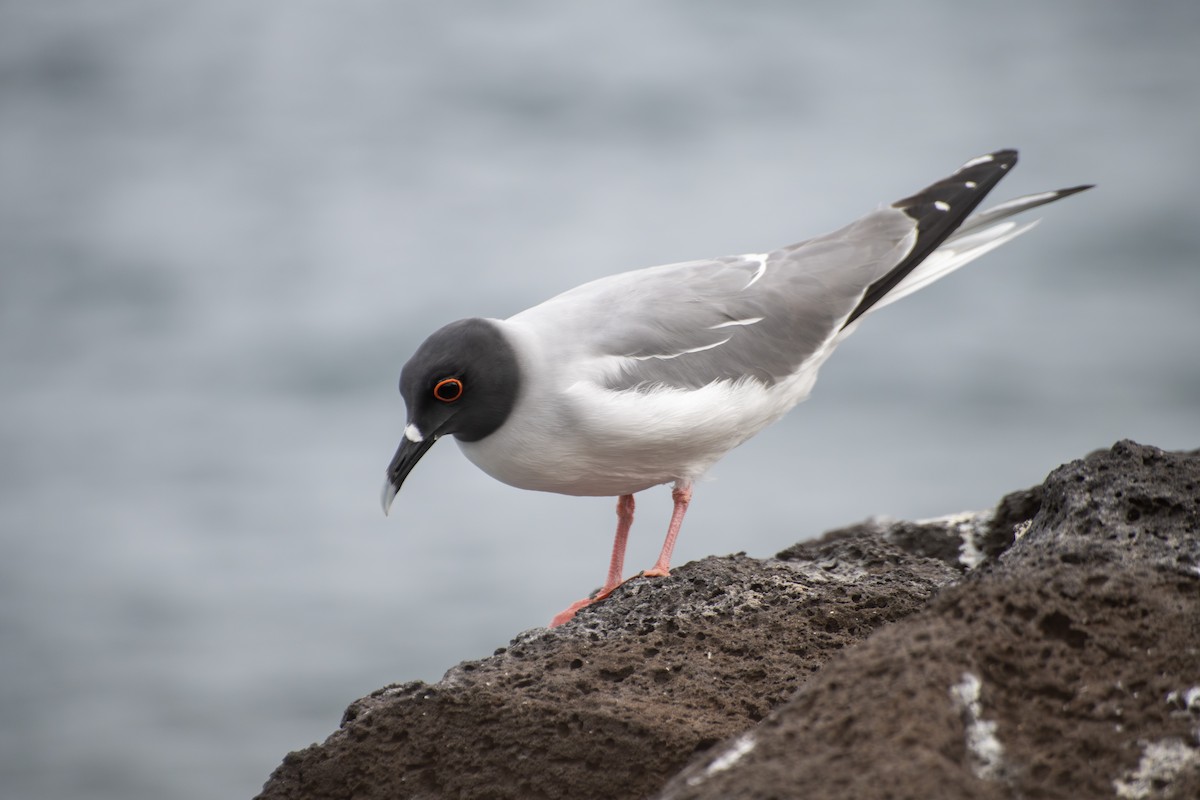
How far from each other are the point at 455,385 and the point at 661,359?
1.05 metres

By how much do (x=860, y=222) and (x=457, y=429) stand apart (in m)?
2.78

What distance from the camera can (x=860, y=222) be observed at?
24.5ft

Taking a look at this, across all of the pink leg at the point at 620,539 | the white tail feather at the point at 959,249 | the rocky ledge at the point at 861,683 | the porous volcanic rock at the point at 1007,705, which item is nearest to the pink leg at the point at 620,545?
the pink leg at the point at 620,539

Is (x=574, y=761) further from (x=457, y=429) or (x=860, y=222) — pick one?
(x=860, y=222)

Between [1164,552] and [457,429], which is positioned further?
[457,429]

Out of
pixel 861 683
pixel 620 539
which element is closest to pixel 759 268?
pixel 620 539

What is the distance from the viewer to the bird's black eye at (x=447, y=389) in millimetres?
5973

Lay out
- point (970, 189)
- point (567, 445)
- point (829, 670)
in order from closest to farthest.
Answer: point (829, 670) < point (567, 445) < point (970, 189)

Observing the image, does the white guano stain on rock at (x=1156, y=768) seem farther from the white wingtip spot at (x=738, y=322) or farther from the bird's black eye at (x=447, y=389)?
the white wingtip spot at (x=738, y=322)

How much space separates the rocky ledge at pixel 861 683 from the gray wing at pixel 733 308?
110cm

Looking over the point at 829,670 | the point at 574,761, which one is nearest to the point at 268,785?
the point at 574,761

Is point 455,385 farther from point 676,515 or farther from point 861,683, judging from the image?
point 861,683

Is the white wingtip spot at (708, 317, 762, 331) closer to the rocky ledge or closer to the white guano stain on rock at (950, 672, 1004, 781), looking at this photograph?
the rocky ledge

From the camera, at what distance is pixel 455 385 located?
5992 mm
